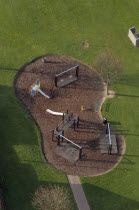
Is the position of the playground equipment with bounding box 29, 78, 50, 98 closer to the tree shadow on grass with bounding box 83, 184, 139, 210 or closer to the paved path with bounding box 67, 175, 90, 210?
the paved path with bounding box 67, 175, 90, 210

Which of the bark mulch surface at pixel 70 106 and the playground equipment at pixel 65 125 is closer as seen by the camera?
the bark mulch surface at pixel 70 106

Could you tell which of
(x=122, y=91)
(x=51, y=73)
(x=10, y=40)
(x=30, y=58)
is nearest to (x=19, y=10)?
(x=10, y=40)

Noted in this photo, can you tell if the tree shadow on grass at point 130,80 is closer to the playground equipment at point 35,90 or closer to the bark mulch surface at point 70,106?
the bark mulch surface at point 70,106

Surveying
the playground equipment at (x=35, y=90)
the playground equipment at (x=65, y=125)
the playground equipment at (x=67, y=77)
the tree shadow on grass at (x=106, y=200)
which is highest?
the playground equipment at (x=67, y=77)

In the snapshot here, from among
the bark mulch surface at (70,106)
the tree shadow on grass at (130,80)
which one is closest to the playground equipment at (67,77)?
the bark mulch surface at (70,106)

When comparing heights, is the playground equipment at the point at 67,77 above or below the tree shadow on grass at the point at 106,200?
above

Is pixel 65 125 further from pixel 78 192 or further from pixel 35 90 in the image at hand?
pixel 78 192

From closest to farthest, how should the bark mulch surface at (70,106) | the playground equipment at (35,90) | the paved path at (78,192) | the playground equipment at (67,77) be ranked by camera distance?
the paved path at (78,192) → the bark mulch surface at (70,106) → the playground equipment at (35,90) → the playground equipment at (67,77)
